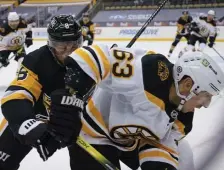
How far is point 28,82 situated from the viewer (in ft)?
4.87

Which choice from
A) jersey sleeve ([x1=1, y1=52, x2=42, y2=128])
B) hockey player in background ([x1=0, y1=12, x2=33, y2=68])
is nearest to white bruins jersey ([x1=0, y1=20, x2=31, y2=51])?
hockey player in background ([x1=0, y1=12, x2=33, y2=68])

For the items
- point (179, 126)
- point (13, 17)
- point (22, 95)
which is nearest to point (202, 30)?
point (13, 17)

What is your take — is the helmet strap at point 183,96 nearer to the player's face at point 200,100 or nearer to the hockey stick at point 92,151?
the player's face at point 200,100

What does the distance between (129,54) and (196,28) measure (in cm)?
573

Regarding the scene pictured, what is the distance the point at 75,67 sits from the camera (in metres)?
1.27

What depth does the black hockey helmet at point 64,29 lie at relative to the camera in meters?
1.64

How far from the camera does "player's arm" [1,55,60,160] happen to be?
129 cm

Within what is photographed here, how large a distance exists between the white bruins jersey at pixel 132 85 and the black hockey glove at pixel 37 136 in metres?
0.23

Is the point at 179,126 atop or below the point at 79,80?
below

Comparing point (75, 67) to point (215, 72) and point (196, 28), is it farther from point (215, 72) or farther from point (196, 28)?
point (196, 28)

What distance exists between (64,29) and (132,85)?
45 cm

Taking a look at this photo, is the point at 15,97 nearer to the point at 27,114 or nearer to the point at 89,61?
the point at 27,114

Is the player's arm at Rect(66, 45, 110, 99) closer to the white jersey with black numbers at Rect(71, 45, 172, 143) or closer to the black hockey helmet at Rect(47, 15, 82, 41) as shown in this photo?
the white jersey with black numbers at Rect(71, 45, 172, 143)

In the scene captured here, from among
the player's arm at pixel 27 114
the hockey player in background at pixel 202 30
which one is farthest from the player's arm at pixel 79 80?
the hockey player in background at pixel 202 30
